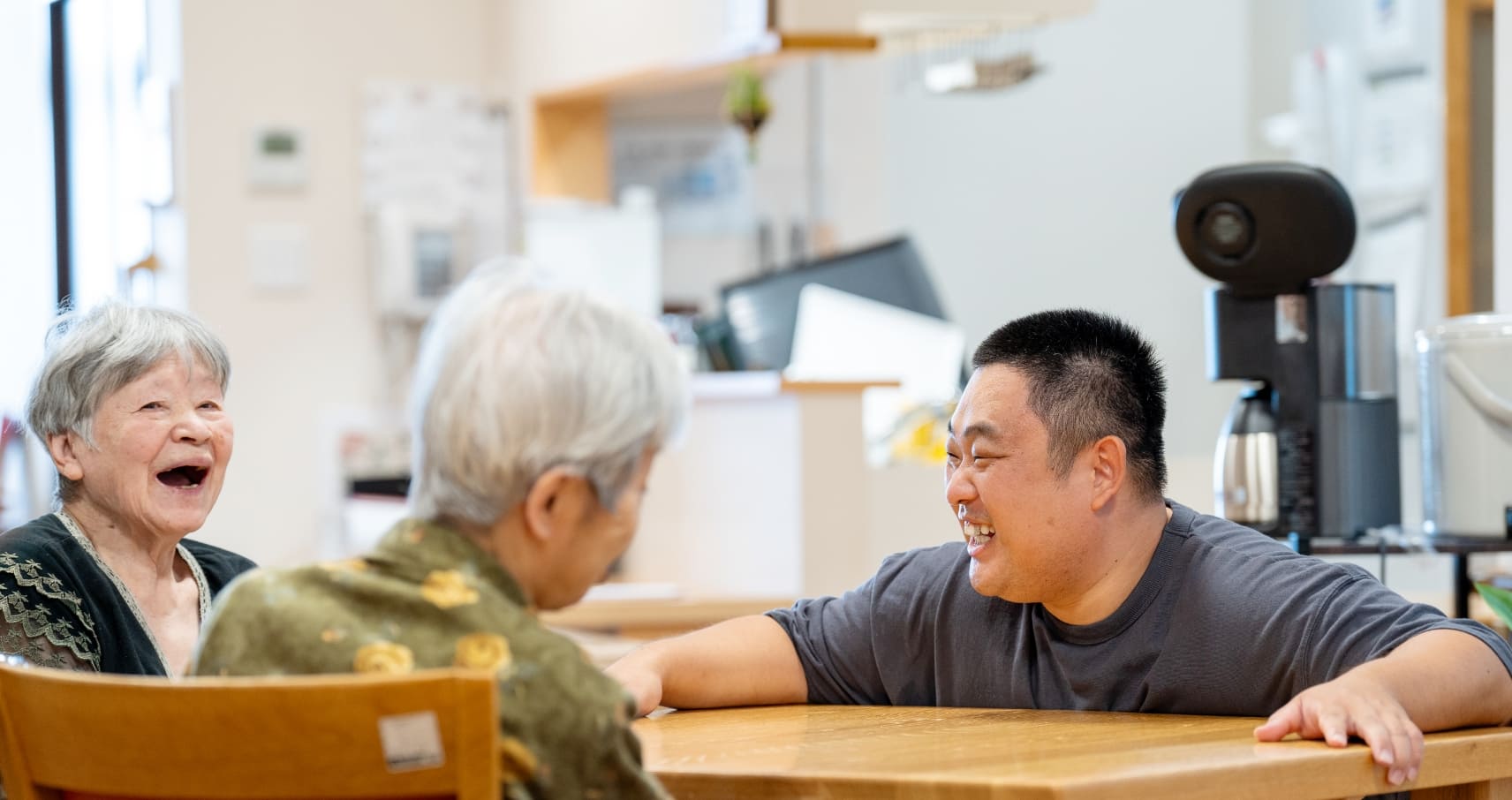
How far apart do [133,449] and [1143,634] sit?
1.21 meters

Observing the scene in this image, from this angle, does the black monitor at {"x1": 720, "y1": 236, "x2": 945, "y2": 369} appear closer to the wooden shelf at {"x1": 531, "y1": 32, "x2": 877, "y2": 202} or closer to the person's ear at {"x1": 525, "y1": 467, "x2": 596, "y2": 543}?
the wooden shelf at {"x1": 531, "y1": 32, "x2": 877, "y2": 202}

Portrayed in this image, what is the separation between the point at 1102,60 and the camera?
8.56 meters

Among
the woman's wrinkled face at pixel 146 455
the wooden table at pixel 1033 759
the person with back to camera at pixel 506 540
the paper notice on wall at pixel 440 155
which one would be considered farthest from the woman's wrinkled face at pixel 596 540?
the paper notice on wall at pixel 440 155

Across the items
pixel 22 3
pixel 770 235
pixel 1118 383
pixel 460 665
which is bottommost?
pixel 460 665

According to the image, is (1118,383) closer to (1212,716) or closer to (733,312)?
(1212,716)

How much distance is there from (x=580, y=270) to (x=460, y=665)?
4684 millimetres

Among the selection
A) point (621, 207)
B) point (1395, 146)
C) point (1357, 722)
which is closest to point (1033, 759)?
point (1357, 722)

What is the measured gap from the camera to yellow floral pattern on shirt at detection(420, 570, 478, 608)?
130 cm

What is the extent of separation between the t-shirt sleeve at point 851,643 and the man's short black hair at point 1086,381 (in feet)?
0.90

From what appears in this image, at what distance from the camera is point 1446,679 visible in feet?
5.49

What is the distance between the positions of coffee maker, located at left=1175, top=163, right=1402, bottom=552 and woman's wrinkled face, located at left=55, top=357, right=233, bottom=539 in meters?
1.80

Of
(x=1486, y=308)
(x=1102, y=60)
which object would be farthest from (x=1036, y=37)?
(x=1486, y=308)

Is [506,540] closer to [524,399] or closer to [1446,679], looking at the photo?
[524,399]

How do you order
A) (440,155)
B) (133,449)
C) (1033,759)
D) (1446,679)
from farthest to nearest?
1. (440,155)
2. (133,449)
3. (1446,679)
4. (1033,759)
